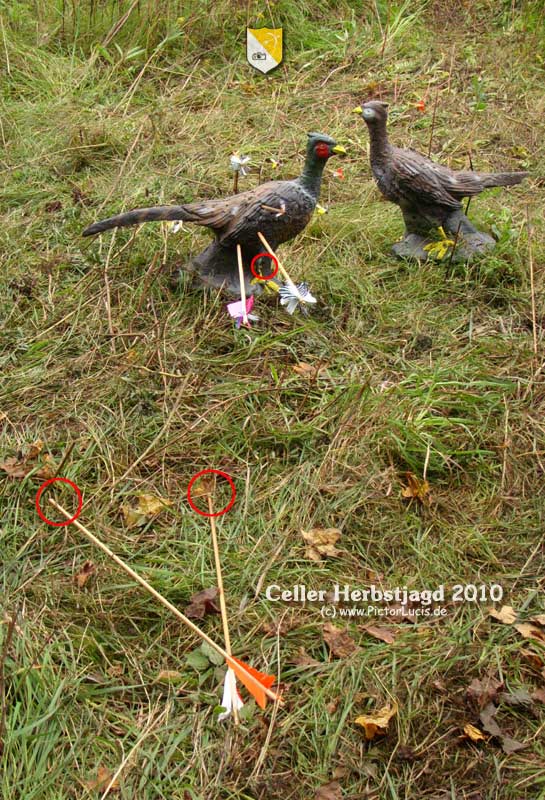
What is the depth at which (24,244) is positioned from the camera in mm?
3918

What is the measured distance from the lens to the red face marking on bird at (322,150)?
3.25 m

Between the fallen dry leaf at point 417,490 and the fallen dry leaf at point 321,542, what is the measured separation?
1.01 feet

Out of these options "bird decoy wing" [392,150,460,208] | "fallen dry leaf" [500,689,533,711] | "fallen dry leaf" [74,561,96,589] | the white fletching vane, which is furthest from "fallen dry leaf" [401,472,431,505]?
"bird decoy wing" [392,150,460,208]

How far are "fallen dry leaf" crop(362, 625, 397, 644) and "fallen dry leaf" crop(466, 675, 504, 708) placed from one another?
26 cm

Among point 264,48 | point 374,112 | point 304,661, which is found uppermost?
point 374,112

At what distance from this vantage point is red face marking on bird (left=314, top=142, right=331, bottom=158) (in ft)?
10.7

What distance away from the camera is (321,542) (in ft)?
8.54

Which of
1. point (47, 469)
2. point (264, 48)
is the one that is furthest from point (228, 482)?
point (264, 48)

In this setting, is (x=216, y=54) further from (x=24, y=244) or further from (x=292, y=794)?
(x=292, y=794)

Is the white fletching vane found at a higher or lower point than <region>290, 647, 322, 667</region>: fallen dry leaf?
higher

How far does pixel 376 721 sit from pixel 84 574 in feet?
3.25

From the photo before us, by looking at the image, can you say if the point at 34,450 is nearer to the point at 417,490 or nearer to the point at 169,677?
the point at 169,677

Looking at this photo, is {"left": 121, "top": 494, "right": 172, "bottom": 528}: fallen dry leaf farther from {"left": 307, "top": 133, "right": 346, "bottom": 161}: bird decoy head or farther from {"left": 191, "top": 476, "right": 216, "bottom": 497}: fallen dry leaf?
{"left": 307, "top": 133, "right": 346, "bottom": 161}: bird decoy head

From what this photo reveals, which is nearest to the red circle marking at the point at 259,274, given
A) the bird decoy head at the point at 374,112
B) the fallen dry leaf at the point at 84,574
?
the bird decoy head at the point at 374,112
